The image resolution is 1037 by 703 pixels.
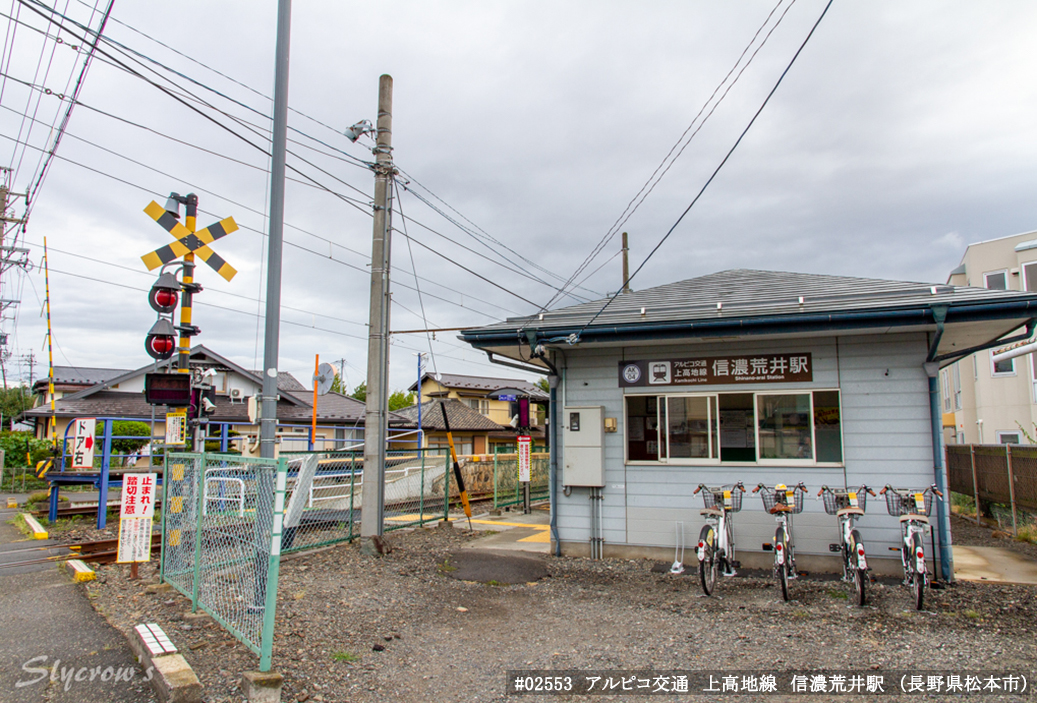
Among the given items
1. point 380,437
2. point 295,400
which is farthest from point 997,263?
point 295,400

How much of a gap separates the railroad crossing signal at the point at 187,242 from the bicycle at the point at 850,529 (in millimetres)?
7719

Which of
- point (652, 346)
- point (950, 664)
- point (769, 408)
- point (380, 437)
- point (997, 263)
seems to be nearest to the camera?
point (950, 664)

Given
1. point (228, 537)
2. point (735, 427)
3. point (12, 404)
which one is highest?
point (12, 404)

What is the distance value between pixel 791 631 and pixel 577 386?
14.7 ft

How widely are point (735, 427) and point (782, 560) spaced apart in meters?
2.23

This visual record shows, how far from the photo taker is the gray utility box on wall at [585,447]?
8922mm

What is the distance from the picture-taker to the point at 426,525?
12.3 m

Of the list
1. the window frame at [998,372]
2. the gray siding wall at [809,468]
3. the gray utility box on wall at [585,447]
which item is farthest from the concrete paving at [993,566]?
the window frame at [998,372]

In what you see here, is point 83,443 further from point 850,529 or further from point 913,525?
point 913,525

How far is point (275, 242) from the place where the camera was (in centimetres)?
656

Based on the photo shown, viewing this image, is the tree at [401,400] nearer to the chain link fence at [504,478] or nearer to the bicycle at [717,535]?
the chain link fence at [504,478]

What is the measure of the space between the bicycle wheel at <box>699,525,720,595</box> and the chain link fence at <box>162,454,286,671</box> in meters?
4.58

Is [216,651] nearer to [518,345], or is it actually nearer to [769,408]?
[518,345]

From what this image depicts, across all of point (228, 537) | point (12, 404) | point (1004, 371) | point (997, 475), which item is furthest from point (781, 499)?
point (12, 404)
